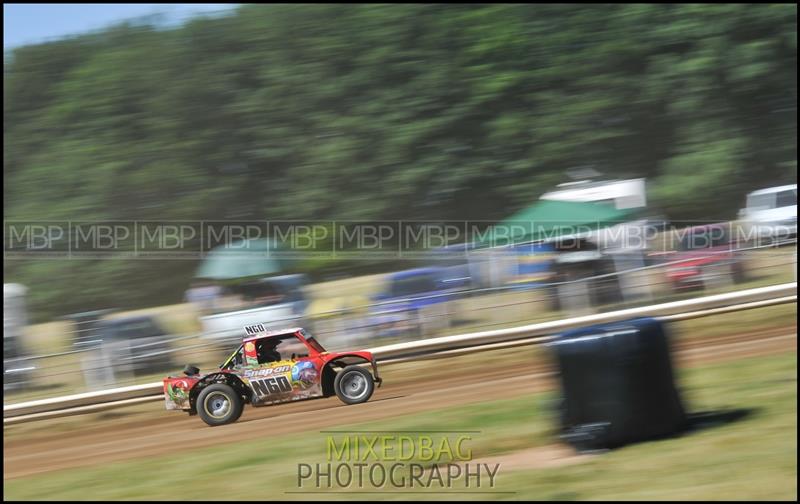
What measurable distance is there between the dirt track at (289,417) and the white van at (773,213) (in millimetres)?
7225

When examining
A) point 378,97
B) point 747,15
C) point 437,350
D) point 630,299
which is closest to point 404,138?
point 378,97

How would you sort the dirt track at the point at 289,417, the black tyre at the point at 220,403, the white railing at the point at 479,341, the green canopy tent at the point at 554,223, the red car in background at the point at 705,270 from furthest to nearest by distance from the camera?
the green canopy tent at the point at 554,223 < the red car in background at the point at 705,270 < the white railing at the point at 479,341 < the dirt track at the point at 289,417 < the black tyre at the point at 220,403

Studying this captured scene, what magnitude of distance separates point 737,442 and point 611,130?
61.6 feet

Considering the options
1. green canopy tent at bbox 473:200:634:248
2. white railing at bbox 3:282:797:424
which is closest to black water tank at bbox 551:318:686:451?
white railing at bbox 3:282:797:424

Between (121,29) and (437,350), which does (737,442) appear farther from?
(121,29)

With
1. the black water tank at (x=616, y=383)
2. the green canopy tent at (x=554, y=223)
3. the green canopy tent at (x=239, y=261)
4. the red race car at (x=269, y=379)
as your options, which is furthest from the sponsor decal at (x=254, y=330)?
the green canopy tent at (x=554, y=223)

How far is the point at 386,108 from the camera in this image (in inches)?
940

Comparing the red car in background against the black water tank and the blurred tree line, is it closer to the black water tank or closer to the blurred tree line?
the black water tank

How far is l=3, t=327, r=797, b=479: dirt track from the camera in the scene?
6578 mm

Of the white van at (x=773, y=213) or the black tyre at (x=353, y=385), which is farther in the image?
the white van at (x=773, y=213)

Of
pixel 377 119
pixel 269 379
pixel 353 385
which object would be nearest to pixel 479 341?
pixel 353 385

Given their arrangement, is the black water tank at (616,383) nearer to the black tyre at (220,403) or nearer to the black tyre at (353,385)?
the black tyre at (353,385)

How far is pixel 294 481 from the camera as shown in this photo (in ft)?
22.4

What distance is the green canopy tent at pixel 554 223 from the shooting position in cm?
1628
